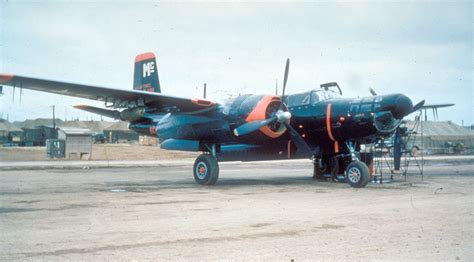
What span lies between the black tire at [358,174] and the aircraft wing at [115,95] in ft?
16.6

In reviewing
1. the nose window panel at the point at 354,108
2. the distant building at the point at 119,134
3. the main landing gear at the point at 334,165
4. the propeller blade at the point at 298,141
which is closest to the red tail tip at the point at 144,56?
the propeller blade at the point at 298,141

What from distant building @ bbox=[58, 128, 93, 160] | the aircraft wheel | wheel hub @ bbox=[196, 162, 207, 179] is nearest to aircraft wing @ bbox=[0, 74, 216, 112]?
the aircraft wheel

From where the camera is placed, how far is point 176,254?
6.53 metres

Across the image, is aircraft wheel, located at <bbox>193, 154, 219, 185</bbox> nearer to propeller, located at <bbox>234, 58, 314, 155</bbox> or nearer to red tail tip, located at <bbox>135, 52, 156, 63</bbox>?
propeller, located at <bbox>234, 58, 314, 155</bbox>

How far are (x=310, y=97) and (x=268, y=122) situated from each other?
186cm

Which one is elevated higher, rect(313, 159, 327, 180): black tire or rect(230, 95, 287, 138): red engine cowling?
rect(230, 95, 287, 138): red engine cowling

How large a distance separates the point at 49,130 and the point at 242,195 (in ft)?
316

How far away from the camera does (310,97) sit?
16922 millimetres

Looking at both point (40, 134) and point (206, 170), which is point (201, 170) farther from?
point (40, 134)

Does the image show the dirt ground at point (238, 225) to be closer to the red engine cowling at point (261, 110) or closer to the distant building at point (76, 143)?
the red engine cowling at point (261, 110)

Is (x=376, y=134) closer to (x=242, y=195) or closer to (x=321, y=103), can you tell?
(x=321, y=103)

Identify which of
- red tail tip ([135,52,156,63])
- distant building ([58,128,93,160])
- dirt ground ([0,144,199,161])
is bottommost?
dirt ground ([0,144,199,161])

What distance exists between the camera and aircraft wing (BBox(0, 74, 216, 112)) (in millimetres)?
15016

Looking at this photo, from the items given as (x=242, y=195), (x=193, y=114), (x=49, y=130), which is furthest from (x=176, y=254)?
(x=49, y=130)
